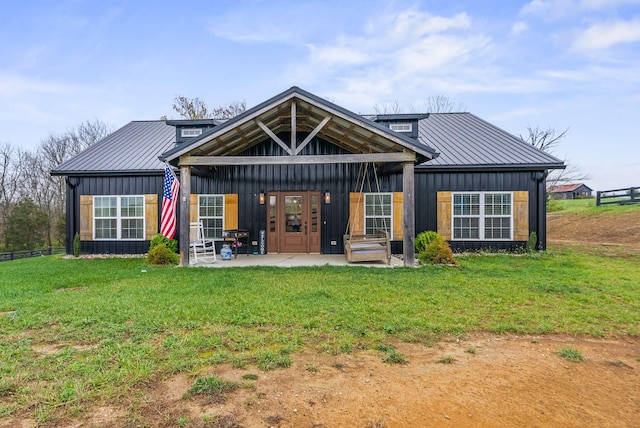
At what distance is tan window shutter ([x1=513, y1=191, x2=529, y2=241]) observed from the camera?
34.5ft

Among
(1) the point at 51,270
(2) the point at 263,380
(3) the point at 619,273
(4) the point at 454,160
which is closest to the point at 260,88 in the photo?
(4) the point at 454,160

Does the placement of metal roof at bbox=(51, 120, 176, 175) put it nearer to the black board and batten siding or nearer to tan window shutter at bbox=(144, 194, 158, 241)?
the black board and batten siding

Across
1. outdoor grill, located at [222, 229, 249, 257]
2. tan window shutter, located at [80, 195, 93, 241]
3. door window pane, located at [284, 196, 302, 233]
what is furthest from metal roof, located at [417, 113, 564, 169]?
tan window shutter, located at [80, 195, 93, 241]

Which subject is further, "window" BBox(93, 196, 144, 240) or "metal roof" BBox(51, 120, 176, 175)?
"window" BBox(93, 196, 144, 240)

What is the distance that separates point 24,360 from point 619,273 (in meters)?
9.93

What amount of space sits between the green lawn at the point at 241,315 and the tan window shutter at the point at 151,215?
3501 millimetres

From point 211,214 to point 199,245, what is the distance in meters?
1.27

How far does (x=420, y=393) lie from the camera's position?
2.58m

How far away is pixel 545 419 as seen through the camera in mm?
2240

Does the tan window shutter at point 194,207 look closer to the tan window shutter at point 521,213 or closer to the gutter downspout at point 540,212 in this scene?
the tan window shutter at point 521,213

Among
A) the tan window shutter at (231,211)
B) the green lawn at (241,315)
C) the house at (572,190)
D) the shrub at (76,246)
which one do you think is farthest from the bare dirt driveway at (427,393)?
the house at (572,190)

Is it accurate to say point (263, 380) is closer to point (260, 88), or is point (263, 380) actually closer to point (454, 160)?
point (454, 160)

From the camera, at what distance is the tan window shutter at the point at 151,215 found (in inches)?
437

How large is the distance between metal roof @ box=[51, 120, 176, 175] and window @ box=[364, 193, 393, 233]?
6.65m
